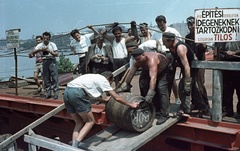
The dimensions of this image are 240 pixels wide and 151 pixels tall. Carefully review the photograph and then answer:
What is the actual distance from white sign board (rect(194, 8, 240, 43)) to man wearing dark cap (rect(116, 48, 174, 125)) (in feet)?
2.48

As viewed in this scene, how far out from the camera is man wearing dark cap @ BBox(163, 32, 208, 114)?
15.3 feet

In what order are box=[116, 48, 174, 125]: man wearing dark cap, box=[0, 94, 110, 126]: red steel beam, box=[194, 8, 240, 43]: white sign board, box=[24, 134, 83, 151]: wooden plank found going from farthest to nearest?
box=[0, 94, 110, 126]: red steel beam, box=[116, 48, 174, 125]: man wearing dark cap, box=[194, 8, 240, 43]: white sign board, box=[24, 134, 83, 151]: wooden plank

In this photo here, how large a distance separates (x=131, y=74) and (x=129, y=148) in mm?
1334

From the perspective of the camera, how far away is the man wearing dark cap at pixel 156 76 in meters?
4.80

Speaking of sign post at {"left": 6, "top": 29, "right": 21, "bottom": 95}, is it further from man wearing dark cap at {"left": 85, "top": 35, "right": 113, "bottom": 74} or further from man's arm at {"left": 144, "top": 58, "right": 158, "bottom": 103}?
man's arm at {"left": 144, "top": 58, "right": 158, "bottom": 103}

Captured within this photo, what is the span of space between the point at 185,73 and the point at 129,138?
122 cm

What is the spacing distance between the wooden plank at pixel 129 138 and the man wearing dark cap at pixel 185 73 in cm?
34

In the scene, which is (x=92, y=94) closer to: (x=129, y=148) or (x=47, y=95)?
(x=129, y=148)

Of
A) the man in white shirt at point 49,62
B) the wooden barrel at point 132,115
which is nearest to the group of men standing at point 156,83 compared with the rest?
the wooden barrel at point 132,115

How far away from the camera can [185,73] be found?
4695 mm

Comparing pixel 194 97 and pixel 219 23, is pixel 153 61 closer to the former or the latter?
pixel 194 97

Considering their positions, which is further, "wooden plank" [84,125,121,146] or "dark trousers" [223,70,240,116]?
"dark trousers" [223,70,240,116]

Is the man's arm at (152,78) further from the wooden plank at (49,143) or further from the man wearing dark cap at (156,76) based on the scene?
the wooden plank at (49,143)

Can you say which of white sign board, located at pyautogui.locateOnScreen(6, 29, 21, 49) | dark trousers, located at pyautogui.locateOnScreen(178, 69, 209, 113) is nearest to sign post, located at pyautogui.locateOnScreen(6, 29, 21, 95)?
white sign board, located at pyautogui.locateOnScreen(6, 29, 21, 49)
